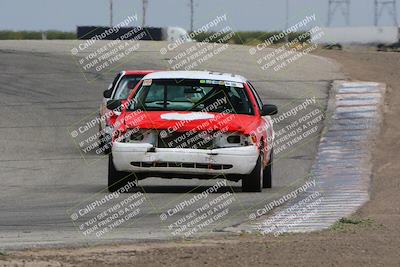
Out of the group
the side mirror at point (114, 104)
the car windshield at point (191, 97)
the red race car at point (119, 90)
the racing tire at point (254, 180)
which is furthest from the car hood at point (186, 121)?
the red race car at point (119, 90)

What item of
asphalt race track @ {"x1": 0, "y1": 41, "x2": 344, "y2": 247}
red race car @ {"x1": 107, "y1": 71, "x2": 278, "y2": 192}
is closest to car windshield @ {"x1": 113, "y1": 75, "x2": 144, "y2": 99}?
asphalt race track @ {"x1": 0, "y1": 41, "x2": 344, "y2": 247}

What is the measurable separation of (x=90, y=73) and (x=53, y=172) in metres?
19.5

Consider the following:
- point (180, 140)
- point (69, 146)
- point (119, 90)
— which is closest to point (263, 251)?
point (180, 140)

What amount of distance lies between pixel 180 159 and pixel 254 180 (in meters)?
1.11

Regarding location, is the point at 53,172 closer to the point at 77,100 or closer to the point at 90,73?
the point at 77,100

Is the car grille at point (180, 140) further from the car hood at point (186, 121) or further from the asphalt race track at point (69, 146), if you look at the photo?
the asphalt race track at point (69, 146)

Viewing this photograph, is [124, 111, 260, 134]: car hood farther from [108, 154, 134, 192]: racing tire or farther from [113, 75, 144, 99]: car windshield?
[113, 75, 144, 99]: car windshield

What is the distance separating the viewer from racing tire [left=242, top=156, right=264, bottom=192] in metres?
15.4

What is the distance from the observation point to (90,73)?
38531 mm

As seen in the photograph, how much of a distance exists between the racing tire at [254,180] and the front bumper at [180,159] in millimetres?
189

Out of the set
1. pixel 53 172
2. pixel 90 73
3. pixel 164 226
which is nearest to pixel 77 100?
pixel 90 73

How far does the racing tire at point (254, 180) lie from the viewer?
15.4 m

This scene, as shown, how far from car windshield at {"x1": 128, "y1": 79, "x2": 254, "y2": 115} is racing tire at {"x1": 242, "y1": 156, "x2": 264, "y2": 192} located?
2.79 ft

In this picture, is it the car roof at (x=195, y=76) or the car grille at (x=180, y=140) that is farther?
the car roof at (x=195, y=76)
